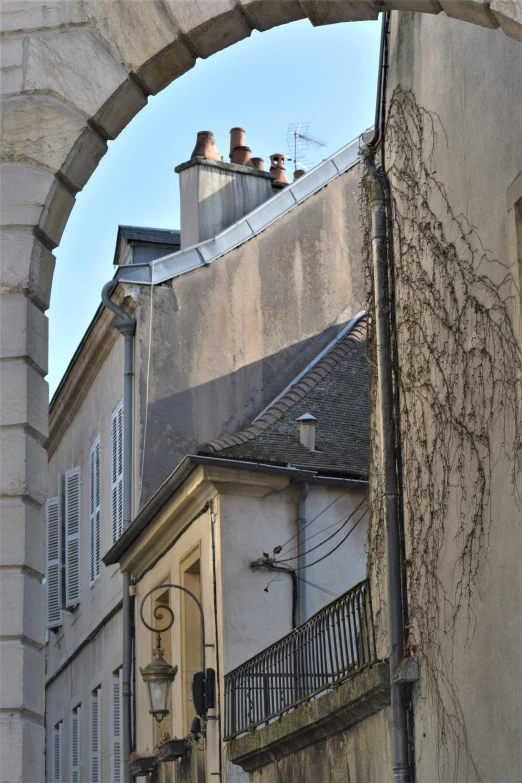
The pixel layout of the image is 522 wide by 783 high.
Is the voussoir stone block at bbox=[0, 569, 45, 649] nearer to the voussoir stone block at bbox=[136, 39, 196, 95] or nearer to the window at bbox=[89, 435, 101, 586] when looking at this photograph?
the voussoir stone block at bbox=[136, 39, 196, 95]

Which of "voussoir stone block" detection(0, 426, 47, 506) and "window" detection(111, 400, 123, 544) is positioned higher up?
"window" detection(111, 400, 123, 544)

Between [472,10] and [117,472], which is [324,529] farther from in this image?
[472,10]

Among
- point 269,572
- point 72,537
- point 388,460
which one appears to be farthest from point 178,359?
point 388,460

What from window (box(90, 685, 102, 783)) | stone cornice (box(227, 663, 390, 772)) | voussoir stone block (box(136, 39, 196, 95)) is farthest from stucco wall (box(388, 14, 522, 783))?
window (box(90, 685, 102, 783))

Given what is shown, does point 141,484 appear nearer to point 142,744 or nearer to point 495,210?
point 142,744

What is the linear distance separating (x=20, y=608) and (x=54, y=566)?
15.9m

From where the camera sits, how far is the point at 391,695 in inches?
362

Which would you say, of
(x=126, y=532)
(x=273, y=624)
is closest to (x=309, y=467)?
(x=273, y=624)

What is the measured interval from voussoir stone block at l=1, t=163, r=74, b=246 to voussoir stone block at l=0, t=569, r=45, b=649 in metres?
1.37

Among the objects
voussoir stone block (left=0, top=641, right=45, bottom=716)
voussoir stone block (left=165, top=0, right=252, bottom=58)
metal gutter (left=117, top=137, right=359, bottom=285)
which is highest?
metal gutter (left=117, top=137, right=359, bottom=285)

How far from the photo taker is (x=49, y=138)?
5.84 metres

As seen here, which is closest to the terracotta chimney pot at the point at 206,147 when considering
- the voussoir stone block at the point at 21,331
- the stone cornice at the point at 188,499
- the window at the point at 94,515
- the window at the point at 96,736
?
the window at the point at 94,515

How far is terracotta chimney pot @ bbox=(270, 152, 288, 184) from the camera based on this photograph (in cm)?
1881

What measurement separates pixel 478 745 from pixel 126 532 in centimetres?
828
